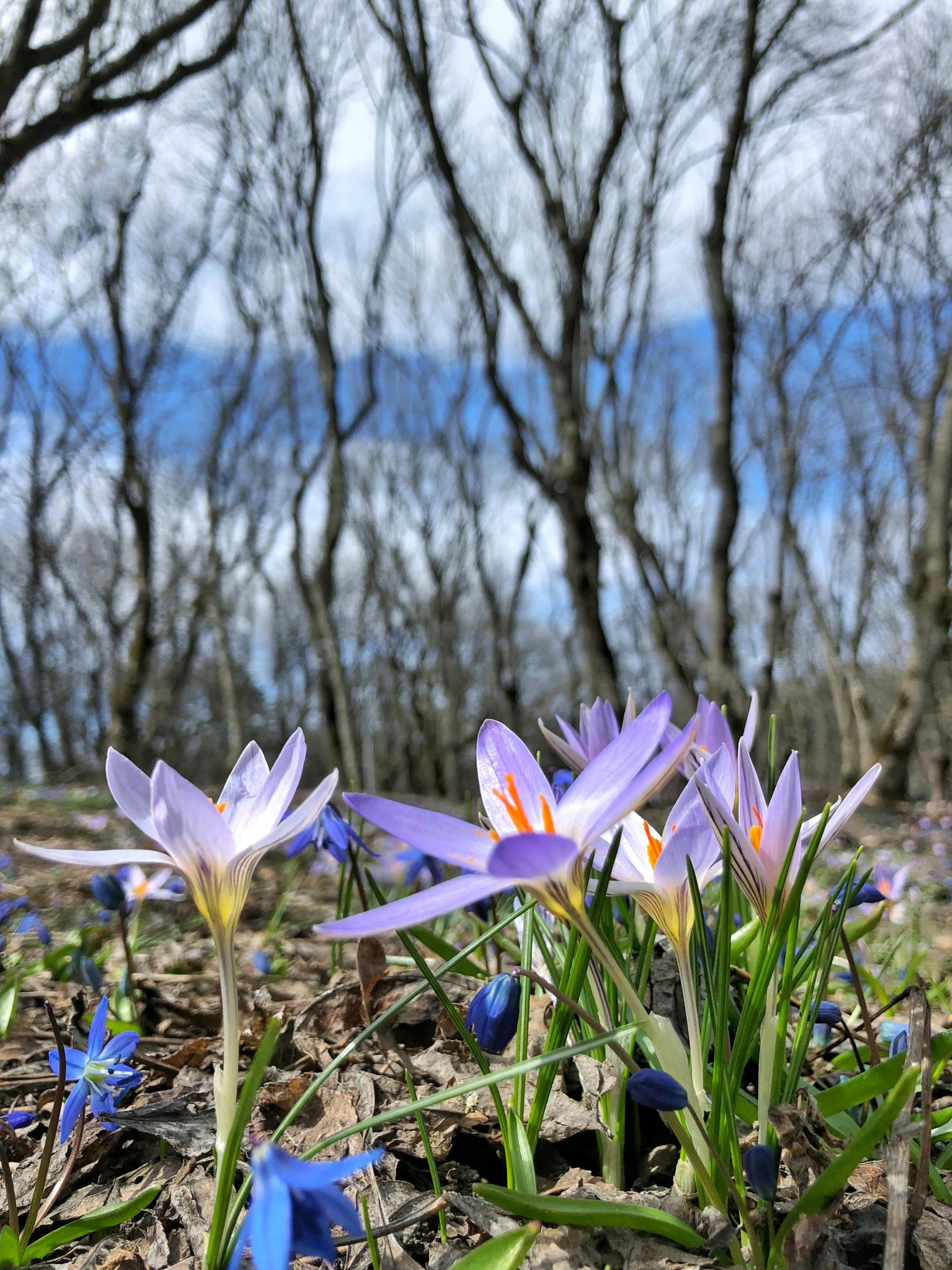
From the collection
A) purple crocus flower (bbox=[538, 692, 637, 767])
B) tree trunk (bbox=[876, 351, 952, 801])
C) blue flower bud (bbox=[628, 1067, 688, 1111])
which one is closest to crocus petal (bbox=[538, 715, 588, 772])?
purple crocus flower (bbox=[538, 692, 637, 767])

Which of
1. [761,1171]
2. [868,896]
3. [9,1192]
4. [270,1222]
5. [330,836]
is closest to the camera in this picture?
[270,1222]

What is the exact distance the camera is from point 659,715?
0.65 metres

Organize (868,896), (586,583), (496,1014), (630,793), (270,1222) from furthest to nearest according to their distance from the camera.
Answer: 1. (586,583)
2. (868,896)
3. (496,1014)
4. (630,793)
5. (270,1222)

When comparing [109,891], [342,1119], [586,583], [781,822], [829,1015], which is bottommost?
[342,1119]

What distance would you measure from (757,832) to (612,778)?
24 cm

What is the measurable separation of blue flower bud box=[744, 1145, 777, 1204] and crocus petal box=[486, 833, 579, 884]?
37 cm

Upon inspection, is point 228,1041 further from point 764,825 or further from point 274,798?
point 764,825

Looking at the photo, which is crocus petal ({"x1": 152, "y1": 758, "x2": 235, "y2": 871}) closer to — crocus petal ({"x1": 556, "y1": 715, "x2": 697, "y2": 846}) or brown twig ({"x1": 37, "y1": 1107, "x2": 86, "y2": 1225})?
crocus petal ({"x1": 556, "y1": 715, "x2": 697, "y2": 846})

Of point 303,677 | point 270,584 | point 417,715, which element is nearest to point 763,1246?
point 417,715

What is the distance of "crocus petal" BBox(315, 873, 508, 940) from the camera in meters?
0.54

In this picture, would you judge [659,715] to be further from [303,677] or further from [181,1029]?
[303,677]

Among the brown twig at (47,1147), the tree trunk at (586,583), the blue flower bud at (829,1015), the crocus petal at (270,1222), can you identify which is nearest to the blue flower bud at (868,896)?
the blue flower bud at (829,1015)

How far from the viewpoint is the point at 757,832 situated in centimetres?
81

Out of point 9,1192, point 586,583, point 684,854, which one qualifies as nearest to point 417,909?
point 684,854
